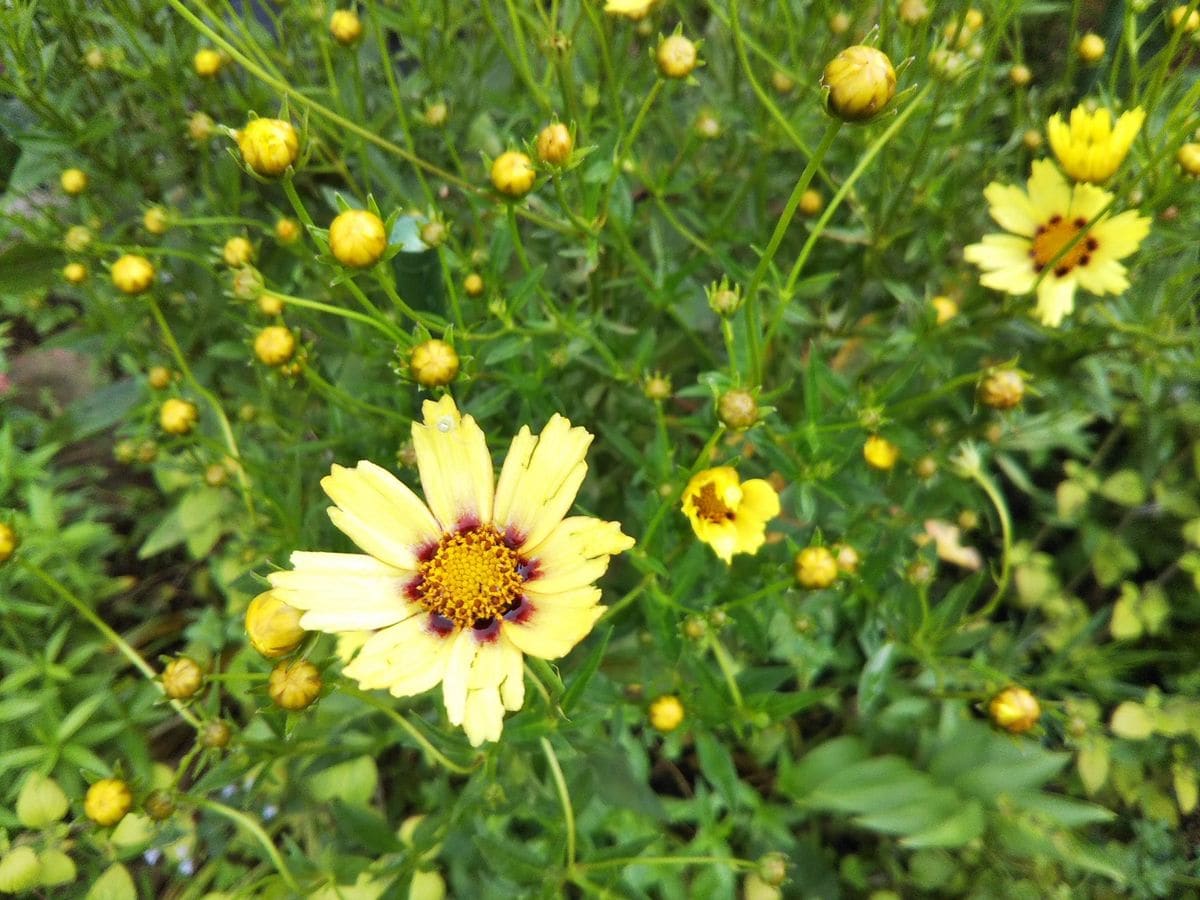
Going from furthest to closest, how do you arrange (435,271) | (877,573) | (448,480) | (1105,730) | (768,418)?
1. (1105,730)
2. (435,271)
3. (768,418)
4. (877,573)
5. (448,480)

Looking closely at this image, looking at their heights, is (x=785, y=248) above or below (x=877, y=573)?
above

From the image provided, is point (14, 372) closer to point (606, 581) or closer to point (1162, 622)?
point (606, 581)

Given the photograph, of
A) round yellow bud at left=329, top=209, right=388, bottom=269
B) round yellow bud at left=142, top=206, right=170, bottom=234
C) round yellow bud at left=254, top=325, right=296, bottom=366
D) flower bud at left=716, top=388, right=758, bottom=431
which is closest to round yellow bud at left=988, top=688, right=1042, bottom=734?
flower bud at left=716, top=388, right=758, bottom=431

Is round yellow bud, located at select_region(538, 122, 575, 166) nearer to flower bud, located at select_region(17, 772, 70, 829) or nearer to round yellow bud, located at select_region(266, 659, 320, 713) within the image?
round yellow bud, located at select_region(266, 659, 320, 713)

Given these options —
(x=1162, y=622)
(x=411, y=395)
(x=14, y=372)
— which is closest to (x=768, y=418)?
(x=411, y=395)

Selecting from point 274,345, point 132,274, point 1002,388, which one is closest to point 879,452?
point 1002,388

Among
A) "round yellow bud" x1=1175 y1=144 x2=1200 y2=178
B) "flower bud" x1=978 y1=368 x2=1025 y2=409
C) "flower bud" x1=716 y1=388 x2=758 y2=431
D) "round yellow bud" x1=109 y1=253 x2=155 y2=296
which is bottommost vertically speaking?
"round yellow bud" x1=109 y1=253 x2=155 y2=296

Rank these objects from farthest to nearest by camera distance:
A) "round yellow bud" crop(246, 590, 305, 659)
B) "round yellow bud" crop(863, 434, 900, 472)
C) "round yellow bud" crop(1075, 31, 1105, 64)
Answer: "round yellow bud" crop(1075, 31, 1105, 64)
"round yellow bud" crop(863, 434, 900, 472)
"round yellow bud" crop(246, 590, 305, 659)

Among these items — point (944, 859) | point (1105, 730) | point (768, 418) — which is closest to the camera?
point (768, 418)
